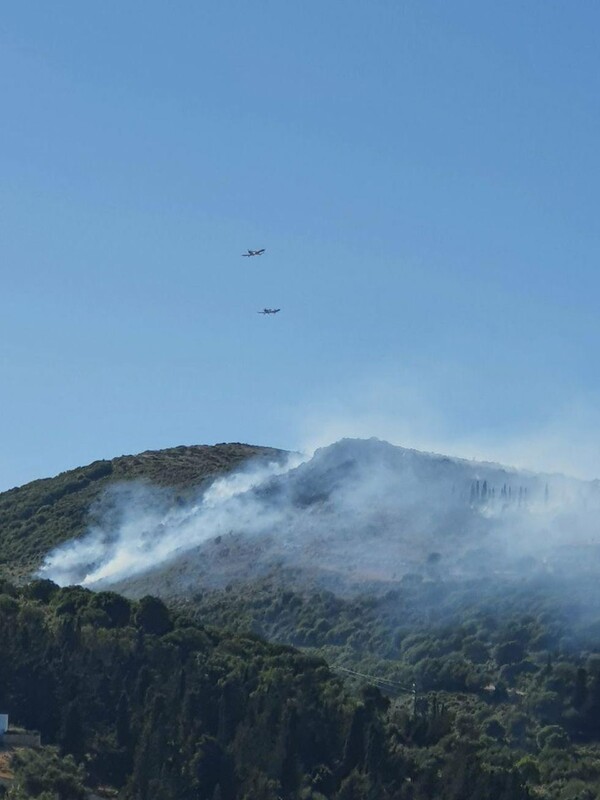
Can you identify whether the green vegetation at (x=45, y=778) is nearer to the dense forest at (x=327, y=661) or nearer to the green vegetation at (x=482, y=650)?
the dense forest at (x=327, y=661)

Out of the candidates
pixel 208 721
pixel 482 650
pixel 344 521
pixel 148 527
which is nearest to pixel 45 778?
pixel 208 721

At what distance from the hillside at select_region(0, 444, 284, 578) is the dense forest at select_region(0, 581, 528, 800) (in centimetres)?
5020

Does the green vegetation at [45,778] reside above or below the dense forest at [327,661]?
below

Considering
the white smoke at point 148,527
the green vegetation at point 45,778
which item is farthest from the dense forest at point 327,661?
the white smoke at point 148,527

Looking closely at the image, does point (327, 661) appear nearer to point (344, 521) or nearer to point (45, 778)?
point (344, 521)

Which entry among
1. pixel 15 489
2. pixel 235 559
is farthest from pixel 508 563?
pixel 15 489

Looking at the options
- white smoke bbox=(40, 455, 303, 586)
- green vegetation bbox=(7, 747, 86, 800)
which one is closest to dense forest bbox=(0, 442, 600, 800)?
green vegetation bbox=(7, 747, 86, 800)

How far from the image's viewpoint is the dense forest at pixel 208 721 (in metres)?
69.0

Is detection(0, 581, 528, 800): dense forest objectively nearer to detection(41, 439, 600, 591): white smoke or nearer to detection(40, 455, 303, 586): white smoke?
detection(41, 439, 600, 591): white smoke

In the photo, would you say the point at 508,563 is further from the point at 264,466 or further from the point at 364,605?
the point at 264,466

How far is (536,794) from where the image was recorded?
2766 inches

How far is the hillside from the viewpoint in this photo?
138250 millimetres

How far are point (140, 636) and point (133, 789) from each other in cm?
1739

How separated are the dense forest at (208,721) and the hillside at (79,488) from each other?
165 feet
